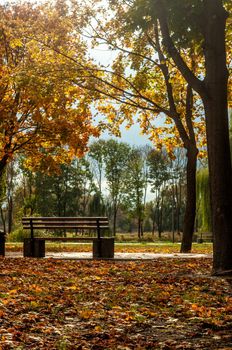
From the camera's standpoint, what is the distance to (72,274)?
1092 cm

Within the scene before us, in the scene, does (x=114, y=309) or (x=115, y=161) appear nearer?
(x=114, y=309)

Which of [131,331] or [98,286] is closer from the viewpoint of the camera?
[131,331]

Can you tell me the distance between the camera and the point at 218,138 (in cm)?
1062

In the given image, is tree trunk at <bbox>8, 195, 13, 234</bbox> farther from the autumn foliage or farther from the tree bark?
the tree bark

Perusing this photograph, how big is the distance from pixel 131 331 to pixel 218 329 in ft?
3.17

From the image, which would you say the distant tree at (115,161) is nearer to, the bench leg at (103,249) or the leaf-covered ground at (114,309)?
the bench leg at (103,249)

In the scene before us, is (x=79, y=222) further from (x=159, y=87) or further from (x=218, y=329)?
(x=218, y=329)

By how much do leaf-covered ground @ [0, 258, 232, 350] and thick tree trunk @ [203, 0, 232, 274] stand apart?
A: 726 millimetres

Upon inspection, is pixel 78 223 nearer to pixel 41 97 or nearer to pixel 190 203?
pixel 41 97

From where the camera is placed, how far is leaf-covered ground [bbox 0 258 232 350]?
5.64 m

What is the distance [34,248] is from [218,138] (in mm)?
7169

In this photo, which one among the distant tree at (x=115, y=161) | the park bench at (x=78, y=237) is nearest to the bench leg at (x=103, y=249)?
the park bench at (x=78, y=237)

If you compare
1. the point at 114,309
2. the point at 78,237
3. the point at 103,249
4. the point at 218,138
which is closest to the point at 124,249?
the point at 103,249

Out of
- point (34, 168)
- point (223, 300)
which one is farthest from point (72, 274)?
point (34, 168)
